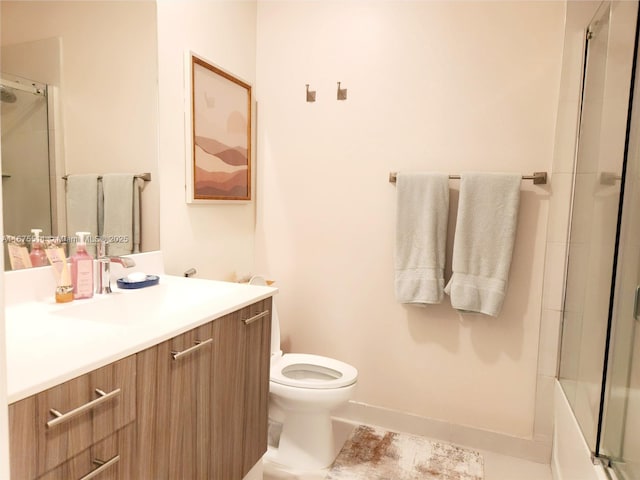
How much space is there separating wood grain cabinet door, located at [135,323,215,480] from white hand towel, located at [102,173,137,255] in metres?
0.64

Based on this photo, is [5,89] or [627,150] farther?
[627,150]

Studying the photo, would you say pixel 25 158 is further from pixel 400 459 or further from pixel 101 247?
pixel 400 459

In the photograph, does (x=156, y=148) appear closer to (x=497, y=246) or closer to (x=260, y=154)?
(x=260, y=154)

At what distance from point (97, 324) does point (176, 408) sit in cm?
32

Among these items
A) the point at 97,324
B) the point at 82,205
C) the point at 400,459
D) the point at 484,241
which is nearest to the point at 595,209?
the point at 484,241

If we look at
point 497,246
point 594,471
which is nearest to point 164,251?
point 497,246

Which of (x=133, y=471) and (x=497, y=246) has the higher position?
(x=497, y=246)

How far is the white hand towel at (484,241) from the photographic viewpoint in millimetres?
1987

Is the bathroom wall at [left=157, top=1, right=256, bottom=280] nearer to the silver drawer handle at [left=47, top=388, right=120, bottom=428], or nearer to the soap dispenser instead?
the soap dispenser

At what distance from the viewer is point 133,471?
41.5 inches

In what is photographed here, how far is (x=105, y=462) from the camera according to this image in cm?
96

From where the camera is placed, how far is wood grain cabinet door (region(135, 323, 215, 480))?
Answer: 1.08 m

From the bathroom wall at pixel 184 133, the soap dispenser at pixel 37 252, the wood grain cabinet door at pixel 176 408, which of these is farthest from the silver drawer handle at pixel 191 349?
the bathroom wall at pixel 184 133

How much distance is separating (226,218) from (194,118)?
0.56 meters
